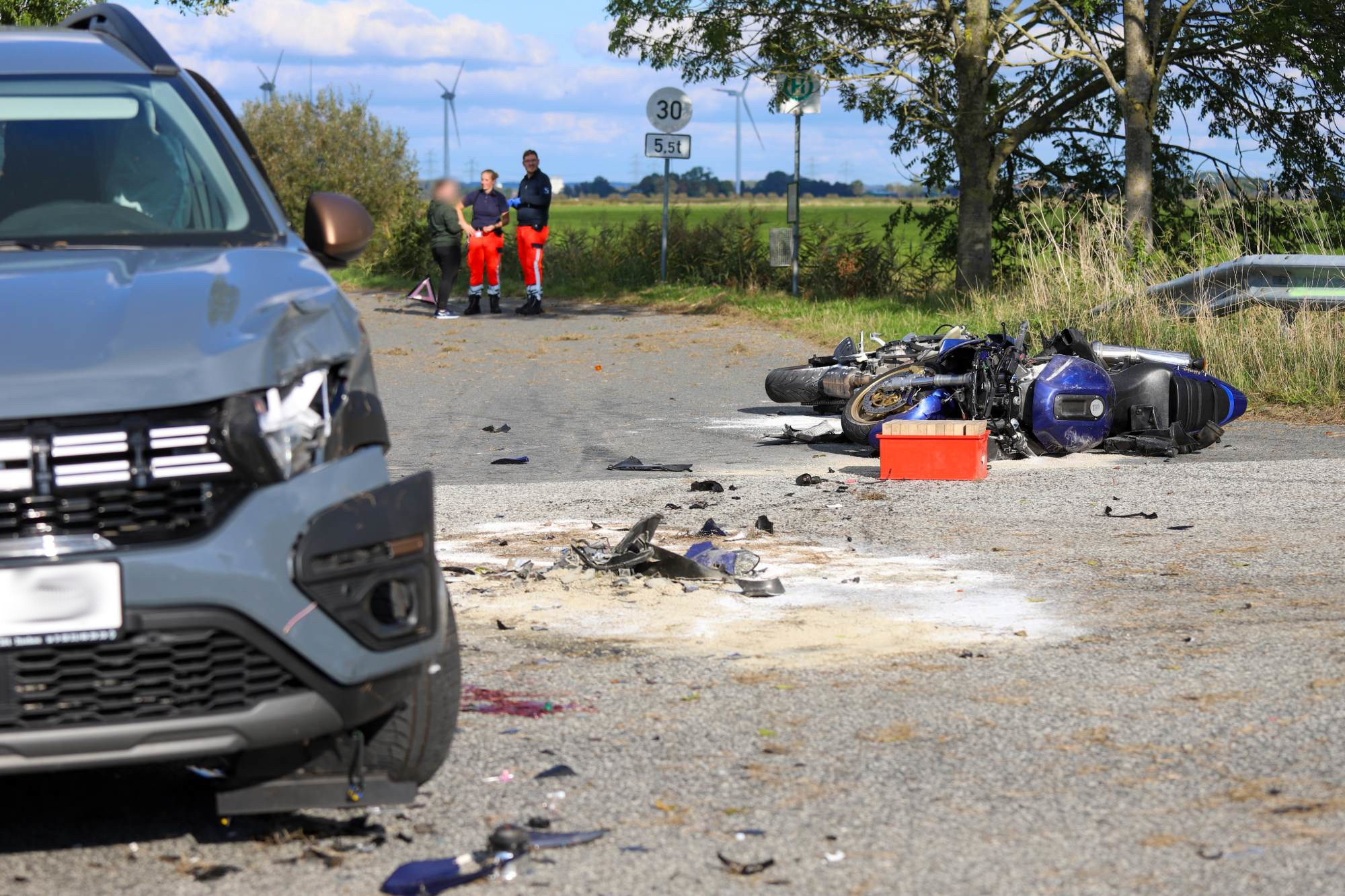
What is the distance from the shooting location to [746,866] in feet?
12.3

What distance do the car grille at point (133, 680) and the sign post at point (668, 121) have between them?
2352cm

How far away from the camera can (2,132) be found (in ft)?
16.1

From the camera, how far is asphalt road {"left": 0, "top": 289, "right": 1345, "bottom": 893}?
3807 millimetres

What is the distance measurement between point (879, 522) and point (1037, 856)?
498 cm

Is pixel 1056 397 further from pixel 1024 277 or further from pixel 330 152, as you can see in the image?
pixel 330 152

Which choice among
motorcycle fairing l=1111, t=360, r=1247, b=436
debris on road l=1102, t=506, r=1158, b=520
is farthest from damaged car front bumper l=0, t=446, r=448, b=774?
motorcycle fairing l=1111, t=360, r=1247, b=436

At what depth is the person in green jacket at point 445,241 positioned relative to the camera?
25.5m

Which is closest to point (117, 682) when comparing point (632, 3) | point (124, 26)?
point (124, 26)

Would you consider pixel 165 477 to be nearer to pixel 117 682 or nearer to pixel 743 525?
pixel 117 682

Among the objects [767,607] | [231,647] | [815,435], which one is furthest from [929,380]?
[231,647]

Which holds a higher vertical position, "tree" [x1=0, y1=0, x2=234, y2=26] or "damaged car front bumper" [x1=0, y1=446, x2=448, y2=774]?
"tree" [x1=0, y1=0, x2=234, y2=26]

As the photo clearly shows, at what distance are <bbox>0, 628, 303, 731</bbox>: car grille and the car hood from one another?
0.50 m

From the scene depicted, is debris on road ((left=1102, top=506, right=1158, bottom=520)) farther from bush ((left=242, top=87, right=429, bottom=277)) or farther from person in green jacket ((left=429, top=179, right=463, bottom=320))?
bush ((left=242, top=87, right=429, bottom=277))

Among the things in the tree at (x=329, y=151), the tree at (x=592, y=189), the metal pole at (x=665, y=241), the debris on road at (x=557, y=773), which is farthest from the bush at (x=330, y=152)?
the tree at (x=592, y=189)
